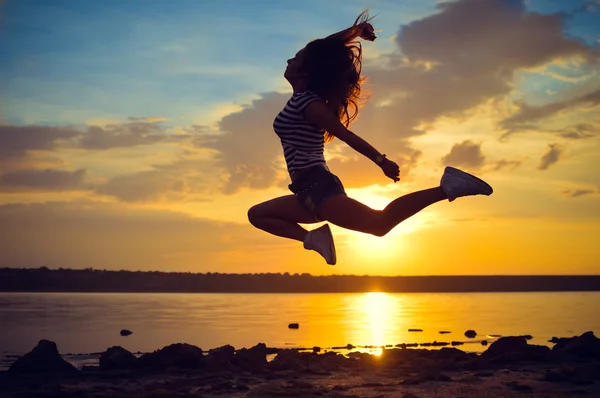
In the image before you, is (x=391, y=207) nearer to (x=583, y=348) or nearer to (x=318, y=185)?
(x=318, y=185)

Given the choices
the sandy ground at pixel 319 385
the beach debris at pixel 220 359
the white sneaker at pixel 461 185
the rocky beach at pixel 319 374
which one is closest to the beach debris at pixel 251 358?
the rocky beach at pixel 319 374

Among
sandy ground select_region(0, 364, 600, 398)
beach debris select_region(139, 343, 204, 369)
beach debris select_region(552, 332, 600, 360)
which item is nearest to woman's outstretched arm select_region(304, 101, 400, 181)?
sandy ground select_region(0, 364, 600, 398)

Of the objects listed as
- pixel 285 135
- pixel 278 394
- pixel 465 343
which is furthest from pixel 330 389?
pixel 465 343

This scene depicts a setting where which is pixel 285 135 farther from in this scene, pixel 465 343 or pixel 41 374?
pixel 465 343

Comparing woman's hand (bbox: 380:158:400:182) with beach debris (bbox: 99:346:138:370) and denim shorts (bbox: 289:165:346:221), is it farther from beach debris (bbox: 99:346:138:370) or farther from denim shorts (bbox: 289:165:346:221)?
beach debris (bbox: 99:346:138:370)

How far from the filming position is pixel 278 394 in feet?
36.2

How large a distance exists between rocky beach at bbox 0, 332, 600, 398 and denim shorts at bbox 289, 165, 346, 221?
454cm

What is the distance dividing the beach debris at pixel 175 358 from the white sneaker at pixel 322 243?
828 centimetres

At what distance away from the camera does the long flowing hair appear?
7410 millimetres

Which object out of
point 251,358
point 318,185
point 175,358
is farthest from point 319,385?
point 318,185

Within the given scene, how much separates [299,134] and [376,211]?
3.58 ft

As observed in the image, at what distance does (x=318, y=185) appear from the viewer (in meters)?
7.20

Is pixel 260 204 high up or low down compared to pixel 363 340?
up

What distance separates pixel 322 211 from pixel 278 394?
187 inches
